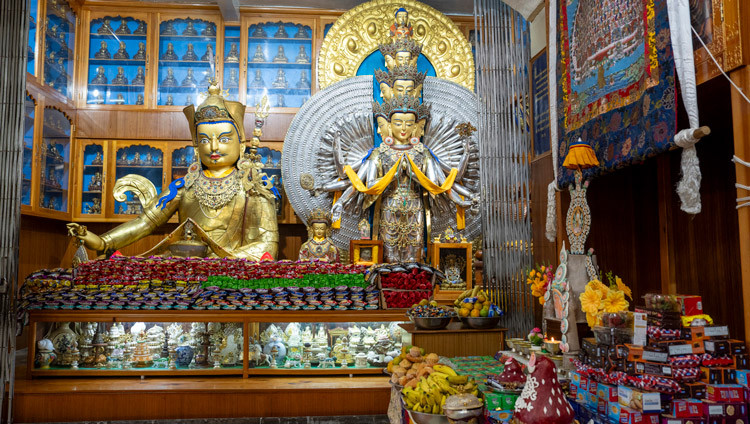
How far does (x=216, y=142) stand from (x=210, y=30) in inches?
68.0

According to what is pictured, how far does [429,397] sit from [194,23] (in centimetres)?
553

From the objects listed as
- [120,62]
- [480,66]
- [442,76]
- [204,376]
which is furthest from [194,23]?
[204,376]

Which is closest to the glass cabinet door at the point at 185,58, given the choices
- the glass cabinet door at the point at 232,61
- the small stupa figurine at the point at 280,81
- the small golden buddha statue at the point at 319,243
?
the glass cabinet door at the point at 232,61

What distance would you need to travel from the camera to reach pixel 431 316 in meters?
3.40

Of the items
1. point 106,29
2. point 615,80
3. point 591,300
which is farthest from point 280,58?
point 591,300

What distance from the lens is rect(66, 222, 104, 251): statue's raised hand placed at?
462 centimetres

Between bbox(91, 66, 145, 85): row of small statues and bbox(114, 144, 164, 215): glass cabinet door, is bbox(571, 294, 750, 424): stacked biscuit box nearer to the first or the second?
bbox(114, 144, 164, 215): glass cabinet door

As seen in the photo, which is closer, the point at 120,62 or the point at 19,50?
the point at 19,50

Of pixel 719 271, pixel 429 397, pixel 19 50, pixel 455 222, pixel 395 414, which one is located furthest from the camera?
pixel 455 222

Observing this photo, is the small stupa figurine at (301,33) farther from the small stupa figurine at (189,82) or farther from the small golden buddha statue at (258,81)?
the small stupa figurine at (189,82)

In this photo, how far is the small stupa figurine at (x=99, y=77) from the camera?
247 inches

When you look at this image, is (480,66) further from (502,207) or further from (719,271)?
(719,271)

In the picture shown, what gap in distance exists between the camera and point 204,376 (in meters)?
3.95

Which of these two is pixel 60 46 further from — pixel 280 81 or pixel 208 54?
pixel 280 81
